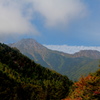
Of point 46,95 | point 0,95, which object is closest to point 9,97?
point 0,95

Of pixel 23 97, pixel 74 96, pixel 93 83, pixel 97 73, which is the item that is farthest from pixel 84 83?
pixel 23 97

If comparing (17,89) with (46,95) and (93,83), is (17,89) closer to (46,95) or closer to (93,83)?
(46,95)

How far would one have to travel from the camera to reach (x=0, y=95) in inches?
6688

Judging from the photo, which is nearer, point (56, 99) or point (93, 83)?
point (93, 83)

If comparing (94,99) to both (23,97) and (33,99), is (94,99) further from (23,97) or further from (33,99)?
(23,97)

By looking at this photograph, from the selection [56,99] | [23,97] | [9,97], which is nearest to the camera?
[56,99]

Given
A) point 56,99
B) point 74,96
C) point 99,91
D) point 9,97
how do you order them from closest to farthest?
point 99,91 < point 74,96 < point 56,99 < point 9,97

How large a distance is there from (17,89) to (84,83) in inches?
6540

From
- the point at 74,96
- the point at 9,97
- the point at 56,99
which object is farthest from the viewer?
the point at 9,97

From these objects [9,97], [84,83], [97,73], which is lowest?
[9,97]

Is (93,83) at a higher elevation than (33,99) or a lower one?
higher

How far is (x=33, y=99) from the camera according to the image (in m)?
168

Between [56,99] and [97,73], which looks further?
[56,99]

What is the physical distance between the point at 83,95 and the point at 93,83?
3.10 metres
